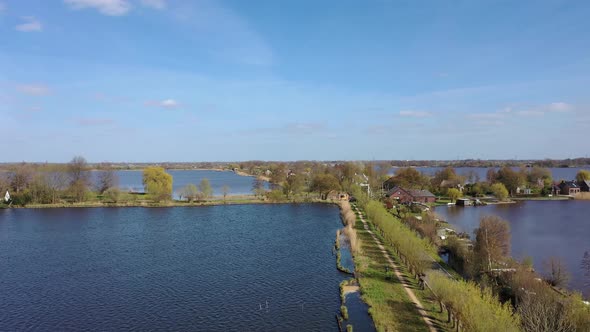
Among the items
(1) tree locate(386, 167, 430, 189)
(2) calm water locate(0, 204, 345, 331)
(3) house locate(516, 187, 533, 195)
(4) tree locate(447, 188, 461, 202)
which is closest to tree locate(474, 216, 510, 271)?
(2) calm water locate(0, 204, 345, 331)

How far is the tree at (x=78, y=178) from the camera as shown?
67.5 meters

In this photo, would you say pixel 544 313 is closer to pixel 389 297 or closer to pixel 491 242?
pixel 389 297

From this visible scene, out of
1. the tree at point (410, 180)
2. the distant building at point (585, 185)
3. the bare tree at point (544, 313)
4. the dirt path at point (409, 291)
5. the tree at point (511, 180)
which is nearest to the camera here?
the bare tree at point (544, 313)

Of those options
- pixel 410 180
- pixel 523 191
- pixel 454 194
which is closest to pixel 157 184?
pixel 410 180

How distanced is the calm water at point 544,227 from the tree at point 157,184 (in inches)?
1729

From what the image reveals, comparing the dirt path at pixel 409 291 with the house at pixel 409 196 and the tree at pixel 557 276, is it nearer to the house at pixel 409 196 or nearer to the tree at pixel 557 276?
the tree at pixel 557 276

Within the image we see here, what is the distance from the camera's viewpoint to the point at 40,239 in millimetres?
39344

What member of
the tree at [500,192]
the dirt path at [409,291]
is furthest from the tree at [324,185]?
the dirt path at [409,291]

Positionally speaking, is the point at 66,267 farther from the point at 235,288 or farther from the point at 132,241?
the point at 235,288

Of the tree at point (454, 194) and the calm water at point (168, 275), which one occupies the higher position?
the tree at point (454, 194)

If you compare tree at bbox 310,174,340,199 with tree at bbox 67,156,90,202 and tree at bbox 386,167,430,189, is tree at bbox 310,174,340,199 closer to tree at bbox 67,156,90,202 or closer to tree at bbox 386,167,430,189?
tree at bbox 386,167,430,189

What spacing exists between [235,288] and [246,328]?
5610 millimetres

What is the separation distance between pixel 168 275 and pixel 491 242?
22.0 m

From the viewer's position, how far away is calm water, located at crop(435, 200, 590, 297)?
31219 millimetres
